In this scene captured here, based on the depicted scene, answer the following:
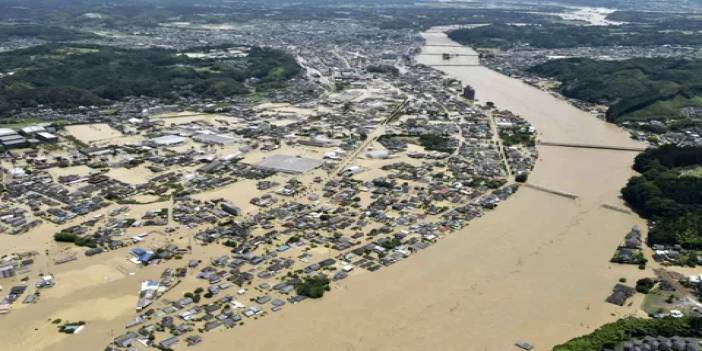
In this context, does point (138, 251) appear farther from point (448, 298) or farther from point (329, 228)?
point (448, 298)

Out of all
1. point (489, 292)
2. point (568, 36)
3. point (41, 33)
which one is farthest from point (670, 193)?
point (41, 33)

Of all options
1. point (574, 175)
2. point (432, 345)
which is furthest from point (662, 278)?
point (574, 175)

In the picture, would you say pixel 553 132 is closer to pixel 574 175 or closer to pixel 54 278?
pixel 574 175

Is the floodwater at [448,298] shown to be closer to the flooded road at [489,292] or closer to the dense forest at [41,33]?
the flooded road at [489,292]

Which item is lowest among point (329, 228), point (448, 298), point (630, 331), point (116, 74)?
point (448, 298)

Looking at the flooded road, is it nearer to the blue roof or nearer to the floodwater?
the floodwater

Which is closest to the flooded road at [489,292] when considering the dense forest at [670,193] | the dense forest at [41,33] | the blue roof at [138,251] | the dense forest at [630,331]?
the dense forest at [630,331]

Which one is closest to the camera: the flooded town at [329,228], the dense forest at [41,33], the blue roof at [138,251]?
the flooded town at [329,228]
